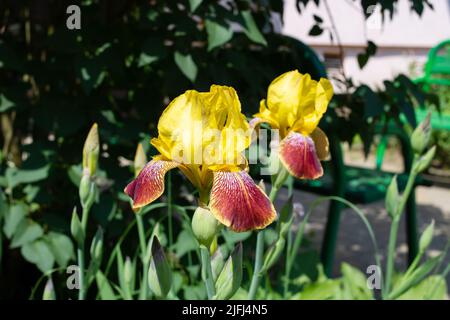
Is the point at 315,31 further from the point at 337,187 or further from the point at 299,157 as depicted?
the point at 299,157

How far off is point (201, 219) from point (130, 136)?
0.66 meters

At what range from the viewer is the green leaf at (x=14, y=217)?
1.11 meters

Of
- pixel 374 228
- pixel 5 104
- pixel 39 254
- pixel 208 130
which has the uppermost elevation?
pixel 5 104

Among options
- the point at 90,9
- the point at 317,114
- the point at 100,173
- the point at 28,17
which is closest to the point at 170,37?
the point at 90,9

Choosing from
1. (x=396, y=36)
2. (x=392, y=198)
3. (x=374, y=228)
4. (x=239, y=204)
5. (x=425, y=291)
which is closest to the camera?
(x=239, y=204)

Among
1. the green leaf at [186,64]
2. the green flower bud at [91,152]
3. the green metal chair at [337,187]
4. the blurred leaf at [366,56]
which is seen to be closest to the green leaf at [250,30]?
the green leaf at [186,64]

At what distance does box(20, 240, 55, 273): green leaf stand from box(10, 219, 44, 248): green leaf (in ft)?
0.04

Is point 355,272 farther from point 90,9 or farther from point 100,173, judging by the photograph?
point 90,9

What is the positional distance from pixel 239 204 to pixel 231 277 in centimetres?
12

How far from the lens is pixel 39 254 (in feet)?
3.65

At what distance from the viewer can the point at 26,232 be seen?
3.73 feet

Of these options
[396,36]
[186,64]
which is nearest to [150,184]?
[186,64]

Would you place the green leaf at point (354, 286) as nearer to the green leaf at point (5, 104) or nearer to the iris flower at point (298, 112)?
the iris flower at point (298, 112)

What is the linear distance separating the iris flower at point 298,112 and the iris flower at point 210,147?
0.11 m
